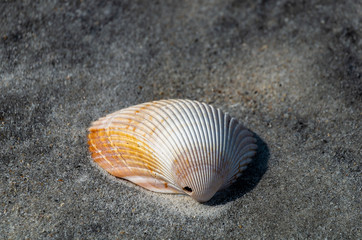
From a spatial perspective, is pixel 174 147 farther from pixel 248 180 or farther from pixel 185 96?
pixel 185 96

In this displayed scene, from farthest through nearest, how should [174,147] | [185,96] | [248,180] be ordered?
[185,96]
[248,180]
[174,147]

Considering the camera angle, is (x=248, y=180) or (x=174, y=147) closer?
(x=174, y=147)

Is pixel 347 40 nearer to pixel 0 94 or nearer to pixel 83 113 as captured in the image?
pixel 83 113

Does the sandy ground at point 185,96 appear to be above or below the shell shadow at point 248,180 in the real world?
above

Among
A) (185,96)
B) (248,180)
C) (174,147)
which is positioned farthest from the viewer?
(185,96)

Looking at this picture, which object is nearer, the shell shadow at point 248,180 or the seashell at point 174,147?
the seashell at point 174,147

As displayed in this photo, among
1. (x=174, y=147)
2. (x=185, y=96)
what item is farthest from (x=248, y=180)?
(x=185, y=96)
